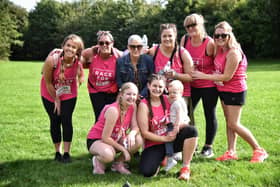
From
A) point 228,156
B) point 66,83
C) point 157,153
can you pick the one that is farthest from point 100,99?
point 228,156

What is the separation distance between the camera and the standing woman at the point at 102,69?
16.7 feet

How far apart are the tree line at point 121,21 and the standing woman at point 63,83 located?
38253 mm

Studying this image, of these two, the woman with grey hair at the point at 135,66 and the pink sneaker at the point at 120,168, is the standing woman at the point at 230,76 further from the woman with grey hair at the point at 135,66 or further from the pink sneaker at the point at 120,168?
the pink sneaker at the point at 120,168

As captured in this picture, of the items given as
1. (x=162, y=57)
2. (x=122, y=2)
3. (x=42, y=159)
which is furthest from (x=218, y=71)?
(x=122, y=2)

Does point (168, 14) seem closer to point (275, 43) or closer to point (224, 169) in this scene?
point (275, 43)

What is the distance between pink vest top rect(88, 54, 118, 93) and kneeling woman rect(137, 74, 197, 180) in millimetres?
838

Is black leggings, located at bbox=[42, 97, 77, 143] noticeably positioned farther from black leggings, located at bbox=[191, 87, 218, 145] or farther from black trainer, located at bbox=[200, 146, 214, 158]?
black trainer, located at bbox=[200, 146, 214, 158]

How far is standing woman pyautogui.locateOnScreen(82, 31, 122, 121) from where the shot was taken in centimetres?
508

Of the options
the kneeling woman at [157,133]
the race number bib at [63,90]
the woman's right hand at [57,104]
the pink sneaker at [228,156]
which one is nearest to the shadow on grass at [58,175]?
the kneeling woman at [157,133]

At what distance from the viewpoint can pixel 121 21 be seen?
5644cm

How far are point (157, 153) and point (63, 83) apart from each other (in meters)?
1.85

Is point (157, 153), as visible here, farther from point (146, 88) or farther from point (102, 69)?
point (102, 69)

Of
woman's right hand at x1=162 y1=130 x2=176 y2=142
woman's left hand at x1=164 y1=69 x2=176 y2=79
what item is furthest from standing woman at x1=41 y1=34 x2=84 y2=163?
woman's right hand at x1=162 y1=130 x2=176 y2=142

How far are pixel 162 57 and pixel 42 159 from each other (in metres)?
2.68
